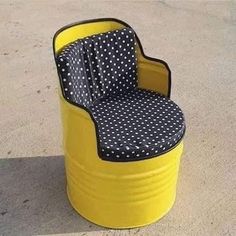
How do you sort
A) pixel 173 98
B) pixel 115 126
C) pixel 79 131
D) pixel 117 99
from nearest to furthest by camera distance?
pixel 79 131 < pixel 115 126 < pixel 117 99 < pixel 173 98

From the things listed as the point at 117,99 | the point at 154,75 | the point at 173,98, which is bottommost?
the point at 173,98

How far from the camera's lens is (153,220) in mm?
3115

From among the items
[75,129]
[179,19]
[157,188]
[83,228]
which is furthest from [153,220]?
[179,19]

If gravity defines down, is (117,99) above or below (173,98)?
above

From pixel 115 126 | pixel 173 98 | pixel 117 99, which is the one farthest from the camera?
pixel 173 98

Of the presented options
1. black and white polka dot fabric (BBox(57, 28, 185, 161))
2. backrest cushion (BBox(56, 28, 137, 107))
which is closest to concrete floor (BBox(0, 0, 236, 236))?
black and white polka dot fabric (BBox(57, 28, 185, 161))

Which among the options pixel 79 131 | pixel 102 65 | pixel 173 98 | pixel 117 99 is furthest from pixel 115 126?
pixel 173 98

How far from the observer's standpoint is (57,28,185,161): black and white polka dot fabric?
9.20 ft

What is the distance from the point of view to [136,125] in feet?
9.86

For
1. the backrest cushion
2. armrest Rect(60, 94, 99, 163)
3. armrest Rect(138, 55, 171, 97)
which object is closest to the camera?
armrest Rect(60, 94, 99, 163)

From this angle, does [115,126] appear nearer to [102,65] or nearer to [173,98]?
[102,65]

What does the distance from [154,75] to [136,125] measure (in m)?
0.53

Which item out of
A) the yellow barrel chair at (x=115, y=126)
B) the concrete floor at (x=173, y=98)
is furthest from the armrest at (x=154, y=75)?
the concrete floor at (x=173, y=98)

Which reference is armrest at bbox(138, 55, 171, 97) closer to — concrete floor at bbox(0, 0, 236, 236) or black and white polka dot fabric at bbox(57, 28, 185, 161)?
black and white polka dot fabric at bbox(57, 28, 185, 161)
